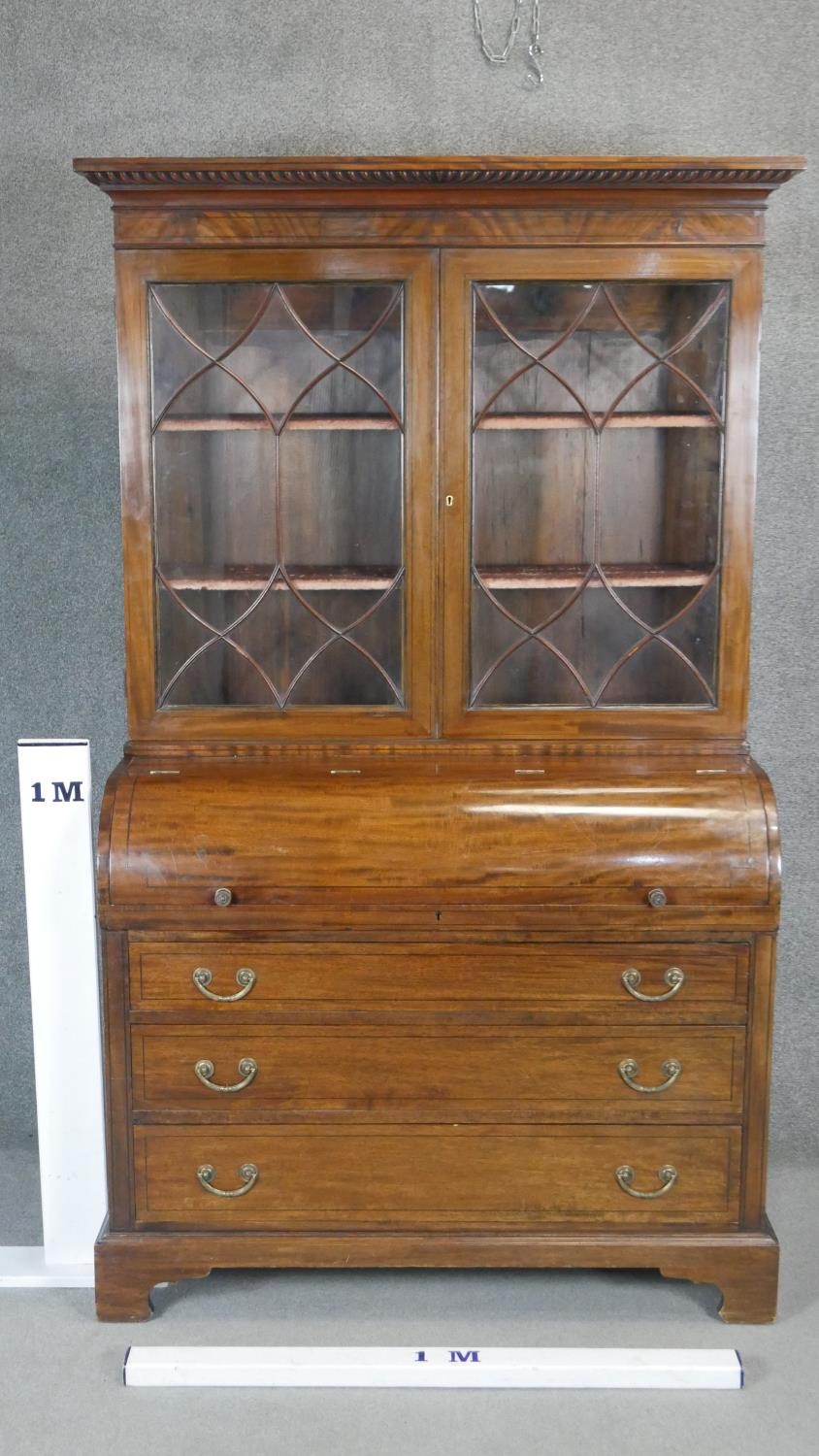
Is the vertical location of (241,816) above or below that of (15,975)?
above

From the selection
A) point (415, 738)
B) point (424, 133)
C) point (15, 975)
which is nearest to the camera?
point (415, 738)

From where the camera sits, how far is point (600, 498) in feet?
7.47

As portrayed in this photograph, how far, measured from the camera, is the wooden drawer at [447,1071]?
7.25 feet

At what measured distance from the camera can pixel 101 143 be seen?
8.74 ft

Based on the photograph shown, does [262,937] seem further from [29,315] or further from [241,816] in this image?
[29,315]

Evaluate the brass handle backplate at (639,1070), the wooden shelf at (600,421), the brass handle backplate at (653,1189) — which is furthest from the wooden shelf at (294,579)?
the brass handle backplate at (653,1189)

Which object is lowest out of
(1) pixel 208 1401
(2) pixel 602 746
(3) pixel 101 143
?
(1) pixel 208 1401

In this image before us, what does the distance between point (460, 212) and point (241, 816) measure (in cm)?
100

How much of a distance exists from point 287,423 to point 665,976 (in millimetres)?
1075

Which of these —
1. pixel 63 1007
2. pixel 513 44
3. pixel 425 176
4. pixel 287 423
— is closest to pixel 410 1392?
pixel 63 1007

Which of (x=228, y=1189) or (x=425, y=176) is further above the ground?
(x=425, y=176)

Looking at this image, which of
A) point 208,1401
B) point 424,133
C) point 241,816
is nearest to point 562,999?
point 241,816

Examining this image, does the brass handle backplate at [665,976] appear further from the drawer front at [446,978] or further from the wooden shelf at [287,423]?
the wooden shelf at [287,423]

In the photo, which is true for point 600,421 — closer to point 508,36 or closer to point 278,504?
point 278,504
